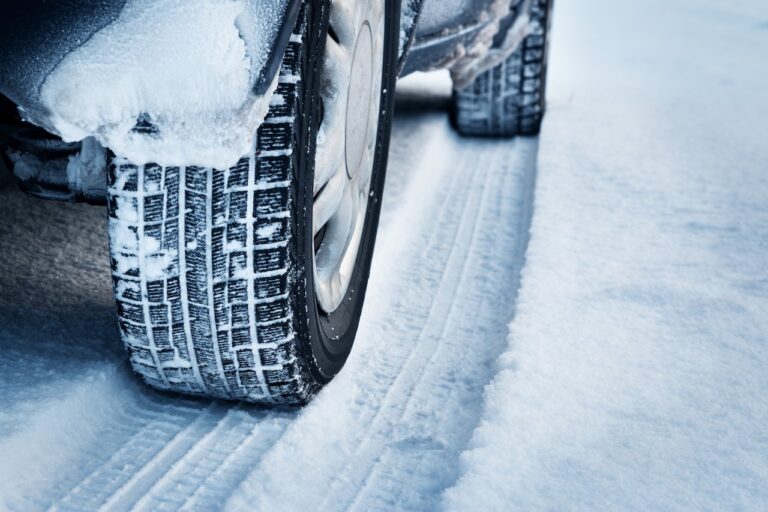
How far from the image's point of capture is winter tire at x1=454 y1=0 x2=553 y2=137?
2959 mm

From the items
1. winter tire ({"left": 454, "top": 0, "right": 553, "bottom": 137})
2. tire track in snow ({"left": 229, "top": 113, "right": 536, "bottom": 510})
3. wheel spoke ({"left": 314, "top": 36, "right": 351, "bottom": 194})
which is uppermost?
wheel spoke ({"left": 314, "top": 36, "right": 351, "bottom": 194})

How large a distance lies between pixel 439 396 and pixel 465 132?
1.84 m

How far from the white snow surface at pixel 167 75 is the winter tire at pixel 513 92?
2112 millimetres

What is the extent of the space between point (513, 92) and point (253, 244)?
207cm

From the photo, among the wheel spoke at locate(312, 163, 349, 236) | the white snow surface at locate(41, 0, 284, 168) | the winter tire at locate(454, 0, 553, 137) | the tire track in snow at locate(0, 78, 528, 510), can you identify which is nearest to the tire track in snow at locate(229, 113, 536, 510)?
the tire track in snow at locate(0, 78, 528, 510)

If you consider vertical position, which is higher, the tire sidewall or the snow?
the tire sidewall

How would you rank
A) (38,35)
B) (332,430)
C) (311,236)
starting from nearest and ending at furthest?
(38,35) → (311,236) → (332,430)

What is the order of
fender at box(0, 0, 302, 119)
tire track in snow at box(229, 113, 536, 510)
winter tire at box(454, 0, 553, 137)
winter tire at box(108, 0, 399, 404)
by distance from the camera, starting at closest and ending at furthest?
fender at box(0, 0, 302, 119)
winter tire at box(108, 0, 399, 404)
tire track in snow at box(229, 113, 536, 510)
winter tire at box(454, 0, 553, 137)

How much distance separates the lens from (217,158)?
1022 mm

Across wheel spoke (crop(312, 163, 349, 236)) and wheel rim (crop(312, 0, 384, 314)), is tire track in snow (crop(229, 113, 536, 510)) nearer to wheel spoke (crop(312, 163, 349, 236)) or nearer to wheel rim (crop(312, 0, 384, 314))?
wheel rim (crop(312, 0, 384, 314))

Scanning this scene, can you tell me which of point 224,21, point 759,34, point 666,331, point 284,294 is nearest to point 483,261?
point 666,331

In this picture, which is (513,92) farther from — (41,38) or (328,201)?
(41,38)

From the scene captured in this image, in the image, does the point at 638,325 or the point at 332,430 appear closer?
the point at 332,430

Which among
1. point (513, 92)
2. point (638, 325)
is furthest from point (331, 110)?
point (513, 92)
